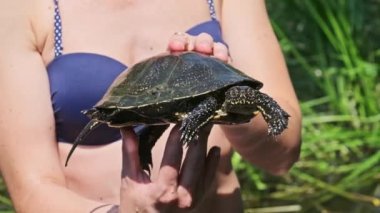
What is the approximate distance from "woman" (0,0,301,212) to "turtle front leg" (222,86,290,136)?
367 millimetres

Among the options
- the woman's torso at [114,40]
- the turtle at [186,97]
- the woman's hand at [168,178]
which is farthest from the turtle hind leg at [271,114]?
the woman's torso at [114,40]

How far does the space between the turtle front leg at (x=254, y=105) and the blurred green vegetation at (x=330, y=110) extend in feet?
8.12

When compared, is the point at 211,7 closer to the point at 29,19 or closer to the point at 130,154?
the point at 29,19

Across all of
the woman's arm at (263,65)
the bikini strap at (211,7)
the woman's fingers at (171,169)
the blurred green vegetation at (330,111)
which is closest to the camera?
the woman's fingers at (171,169)

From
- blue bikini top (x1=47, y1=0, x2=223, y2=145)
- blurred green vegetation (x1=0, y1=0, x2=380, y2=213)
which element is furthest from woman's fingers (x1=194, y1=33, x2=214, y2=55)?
blurred green vegetation (x1=0, y1=0, x2=380, y2=213)

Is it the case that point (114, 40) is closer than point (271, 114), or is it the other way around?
point (271, 114)

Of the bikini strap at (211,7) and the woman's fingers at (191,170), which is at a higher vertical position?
the bikini strap at (211,7)

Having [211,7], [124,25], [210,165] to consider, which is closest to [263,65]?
[211,7]

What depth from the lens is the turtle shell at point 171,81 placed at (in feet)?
6.81

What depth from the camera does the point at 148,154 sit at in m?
2.27

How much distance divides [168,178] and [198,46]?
0.90 ft

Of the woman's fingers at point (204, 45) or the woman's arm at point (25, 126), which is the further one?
the woman's arm at point (25, 126)

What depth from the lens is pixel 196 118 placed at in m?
2.05

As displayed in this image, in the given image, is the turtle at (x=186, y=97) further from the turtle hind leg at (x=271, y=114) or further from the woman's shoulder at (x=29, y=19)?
the woman's shoulder at (x=29, y=19)
